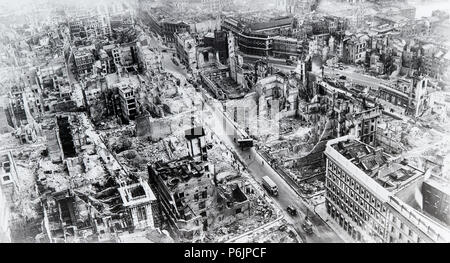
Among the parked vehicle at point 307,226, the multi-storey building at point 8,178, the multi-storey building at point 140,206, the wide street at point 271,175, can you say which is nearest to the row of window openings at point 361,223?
the wide street at point 271,175

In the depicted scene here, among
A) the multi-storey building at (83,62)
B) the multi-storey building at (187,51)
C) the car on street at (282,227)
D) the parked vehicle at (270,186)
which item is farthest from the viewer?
the multi-storey building at (83,62)

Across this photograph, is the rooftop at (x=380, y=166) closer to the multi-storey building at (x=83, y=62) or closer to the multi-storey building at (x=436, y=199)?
the multi-storey building at (x=436, y=199)

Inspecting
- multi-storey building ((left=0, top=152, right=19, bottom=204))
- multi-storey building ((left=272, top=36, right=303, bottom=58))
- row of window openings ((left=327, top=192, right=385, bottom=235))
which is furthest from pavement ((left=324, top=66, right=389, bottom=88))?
multi-storey building ((left=0, top=152, right=19, bottom=204))

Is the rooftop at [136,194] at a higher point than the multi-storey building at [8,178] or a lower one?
lower

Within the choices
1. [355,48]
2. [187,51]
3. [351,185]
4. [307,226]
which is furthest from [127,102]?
[355,48]

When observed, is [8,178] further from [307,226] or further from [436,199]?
[436,199]

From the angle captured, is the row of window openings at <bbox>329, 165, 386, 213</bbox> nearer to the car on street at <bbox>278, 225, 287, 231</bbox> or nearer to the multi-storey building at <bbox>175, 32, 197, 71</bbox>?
the car on street at <bbox>278, 225, 287, 231</bbox>

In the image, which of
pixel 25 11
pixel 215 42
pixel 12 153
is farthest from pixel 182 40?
pixel 12 153
